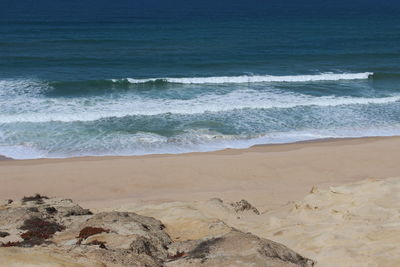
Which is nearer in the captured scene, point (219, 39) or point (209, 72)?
point (209, 72)

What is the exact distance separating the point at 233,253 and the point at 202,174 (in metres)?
9.65

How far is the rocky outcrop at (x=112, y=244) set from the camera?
27.2 ft

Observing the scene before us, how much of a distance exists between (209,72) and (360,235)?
24753 millimetres

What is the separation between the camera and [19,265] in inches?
301

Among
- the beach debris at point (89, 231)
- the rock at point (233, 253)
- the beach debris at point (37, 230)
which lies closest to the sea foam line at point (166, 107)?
the beach debris at point (37, 230)

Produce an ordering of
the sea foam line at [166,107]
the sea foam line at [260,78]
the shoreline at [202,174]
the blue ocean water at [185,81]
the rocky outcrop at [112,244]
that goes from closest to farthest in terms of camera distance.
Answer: the rocky outcrop at [112,244]
the shoreline at [202,174]
the blue ocean water at [185,81]
the sea foam line at [166,107]
the sea foam line at [260,78]

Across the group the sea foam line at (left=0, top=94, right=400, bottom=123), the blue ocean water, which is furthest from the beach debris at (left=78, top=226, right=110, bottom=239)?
the sea foam line at (left=0, top=94, right=400, bottom=123)

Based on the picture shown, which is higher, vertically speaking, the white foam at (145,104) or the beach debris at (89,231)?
the beach debris at (89,231)

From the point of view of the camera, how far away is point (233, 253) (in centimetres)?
902

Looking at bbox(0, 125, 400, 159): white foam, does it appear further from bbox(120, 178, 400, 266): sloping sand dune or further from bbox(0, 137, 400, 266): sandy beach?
bbox(120, 178, 400, 266): sloping sand dune

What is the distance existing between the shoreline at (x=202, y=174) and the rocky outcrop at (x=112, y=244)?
15.4 feet

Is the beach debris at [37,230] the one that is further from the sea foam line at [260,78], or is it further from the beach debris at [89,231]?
the sea foam line at [260,78]

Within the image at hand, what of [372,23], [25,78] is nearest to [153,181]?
[25,78]

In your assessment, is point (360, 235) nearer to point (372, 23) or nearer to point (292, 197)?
point (292, 197)
